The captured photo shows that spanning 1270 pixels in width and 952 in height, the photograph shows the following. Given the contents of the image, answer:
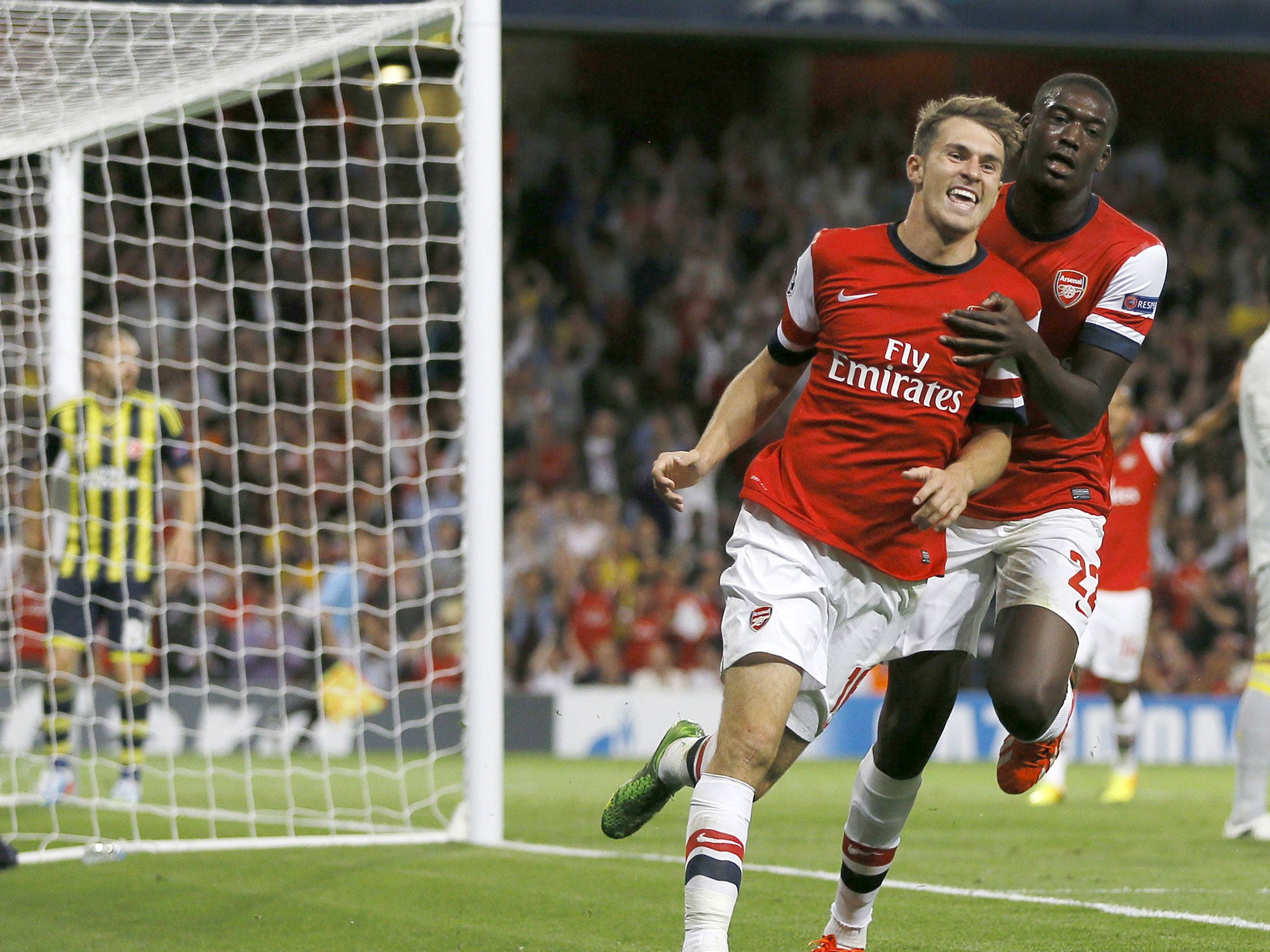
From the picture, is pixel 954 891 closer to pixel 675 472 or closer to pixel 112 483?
pixel 675 472

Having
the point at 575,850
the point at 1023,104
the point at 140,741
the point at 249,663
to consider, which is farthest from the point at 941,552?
the point at 1023,104

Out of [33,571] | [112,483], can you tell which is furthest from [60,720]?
[33,571]

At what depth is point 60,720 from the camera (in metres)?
8.14

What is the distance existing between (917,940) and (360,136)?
1360cm

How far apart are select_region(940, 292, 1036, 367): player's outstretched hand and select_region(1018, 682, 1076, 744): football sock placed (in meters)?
1.00

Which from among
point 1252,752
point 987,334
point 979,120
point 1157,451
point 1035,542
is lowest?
point 1252,752

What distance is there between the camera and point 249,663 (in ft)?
42.4

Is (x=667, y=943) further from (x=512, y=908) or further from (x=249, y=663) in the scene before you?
(x=249, y=663)

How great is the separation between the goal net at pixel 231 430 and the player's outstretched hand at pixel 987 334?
3.41 meters

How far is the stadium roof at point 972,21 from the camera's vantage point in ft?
46.2

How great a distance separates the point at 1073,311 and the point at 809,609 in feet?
3.90

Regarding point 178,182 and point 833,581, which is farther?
point 178,182

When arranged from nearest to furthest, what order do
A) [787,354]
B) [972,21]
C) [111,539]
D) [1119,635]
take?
1. [787,354]
2. [111,539]
3. [1119,635]
4. [972,21]

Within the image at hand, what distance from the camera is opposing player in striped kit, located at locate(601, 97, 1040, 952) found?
3795mm
